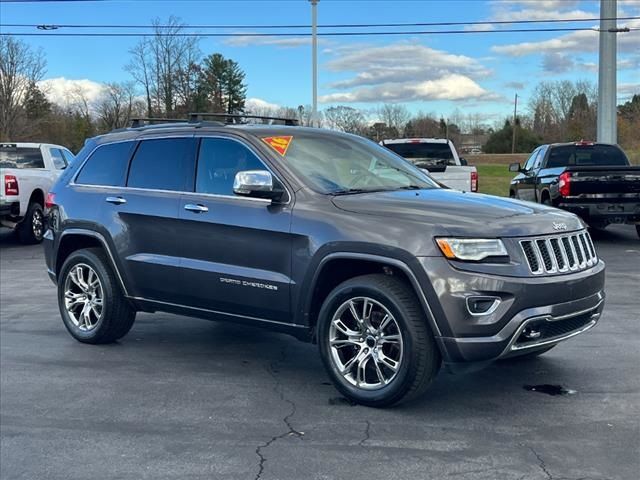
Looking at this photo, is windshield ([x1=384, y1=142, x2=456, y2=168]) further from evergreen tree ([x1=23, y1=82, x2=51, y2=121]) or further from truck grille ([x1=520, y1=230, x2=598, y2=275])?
evergreen tree ([x1=23, y1=82, x2=51, y2=121])

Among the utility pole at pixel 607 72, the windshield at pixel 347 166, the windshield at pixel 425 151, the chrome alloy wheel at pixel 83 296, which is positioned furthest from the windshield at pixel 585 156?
the chrome alloy wheel at pixel 83 296

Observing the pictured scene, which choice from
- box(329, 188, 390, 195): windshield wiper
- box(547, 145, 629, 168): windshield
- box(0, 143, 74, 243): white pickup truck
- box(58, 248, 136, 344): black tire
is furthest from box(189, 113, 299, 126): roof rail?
box(547, 145, 629, 168): windshield

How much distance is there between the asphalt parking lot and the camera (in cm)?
390

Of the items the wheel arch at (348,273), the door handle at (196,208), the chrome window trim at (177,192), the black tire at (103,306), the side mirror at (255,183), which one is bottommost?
the black tire at (103,306)

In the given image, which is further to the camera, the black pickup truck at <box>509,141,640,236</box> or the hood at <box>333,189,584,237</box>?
the black pickup truck at <box>509,141,640,236</box>

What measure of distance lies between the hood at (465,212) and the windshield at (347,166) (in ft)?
0.90

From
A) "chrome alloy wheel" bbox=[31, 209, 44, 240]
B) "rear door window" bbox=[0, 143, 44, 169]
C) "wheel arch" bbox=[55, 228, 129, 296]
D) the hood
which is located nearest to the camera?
the hood

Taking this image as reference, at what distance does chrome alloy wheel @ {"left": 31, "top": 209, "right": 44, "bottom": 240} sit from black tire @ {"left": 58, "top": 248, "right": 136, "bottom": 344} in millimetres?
8866

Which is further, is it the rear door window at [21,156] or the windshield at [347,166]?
the rear door window at [21,156]

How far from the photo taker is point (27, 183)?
1442 centimetres

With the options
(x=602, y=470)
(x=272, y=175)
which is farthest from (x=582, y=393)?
(x=272, y=175)

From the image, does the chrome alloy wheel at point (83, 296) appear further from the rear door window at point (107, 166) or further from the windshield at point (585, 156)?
the windshield at point (585, 156)

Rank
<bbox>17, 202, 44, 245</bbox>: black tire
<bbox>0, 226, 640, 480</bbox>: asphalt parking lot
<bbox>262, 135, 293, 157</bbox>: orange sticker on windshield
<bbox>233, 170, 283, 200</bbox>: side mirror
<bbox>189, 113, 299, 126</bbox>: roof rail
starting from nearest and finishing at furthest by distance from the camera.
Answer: <bbox>0, 226, 640, 480</bbox>: asphalt parking lot → <bbox>233, 170, 283, 200</bbox>: side mirror → <bbox>262, 135, 293, 157</bbox>: orange sticker on windshield → <bbox>189, 113, 299, 126</bbox>: roof rail → <bbox>17, 202, 44, 245</bbox>: black tire

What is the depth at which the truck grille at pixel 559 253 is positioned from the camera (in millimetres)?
4438
